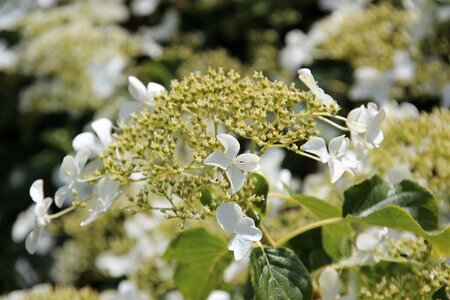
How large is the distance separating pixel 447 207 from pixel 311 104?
0.36 metres

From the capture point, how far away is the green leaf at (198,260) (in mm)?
1102

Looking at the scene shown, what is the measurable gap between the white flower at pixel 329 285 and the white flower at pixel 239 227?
0.19 meters

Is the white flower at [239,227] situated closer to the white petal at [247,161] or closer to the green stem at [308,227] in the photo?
the white petal at [247,161]

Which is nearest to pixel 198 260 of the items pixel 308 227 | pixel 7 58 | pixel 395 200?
pixel 308 227

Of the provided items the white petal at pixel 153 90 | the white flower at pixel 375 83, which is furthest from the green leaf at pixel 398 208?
the white flower at pixel 375 83

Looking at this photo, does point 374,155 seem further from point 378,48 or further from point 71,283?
point 71,283

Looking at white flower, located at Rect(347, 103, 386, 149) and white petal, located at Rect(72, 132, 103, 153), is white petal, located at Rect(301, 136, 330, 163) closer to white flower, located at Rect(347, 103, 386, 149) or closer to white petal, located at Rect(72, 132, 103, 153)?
white flower, located at Rect(347, 103, 386, 149)

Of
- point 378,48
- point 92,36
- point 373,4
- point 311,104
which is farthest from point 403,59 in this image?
point 311,104

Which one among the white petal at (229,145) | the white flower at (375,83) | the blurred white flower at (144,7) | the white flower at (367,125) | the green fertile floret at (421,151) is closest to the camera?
the white petal at (229,145)

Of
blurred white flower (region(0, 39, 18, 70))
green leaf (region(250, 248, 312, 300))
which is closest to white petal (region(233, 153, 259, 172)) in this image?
green leaf (region(250, 248, 312, 300))

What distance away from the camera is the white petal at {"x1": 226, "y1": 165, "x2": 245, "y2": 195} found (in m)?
0.89

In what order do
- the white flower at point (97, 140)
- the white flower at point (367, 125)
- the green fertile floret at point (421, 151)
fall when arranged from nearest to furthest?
the white flower at point (367, 125) → the white flower at point (97, 140) → the green fertile floret at point (421, 151)

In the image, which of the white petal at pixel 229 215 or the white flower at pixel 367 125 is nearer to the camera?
the white petal at pixel 229 215

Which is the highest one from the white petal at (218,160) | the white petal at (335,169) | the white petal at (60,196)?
the white petal at (218,160)
